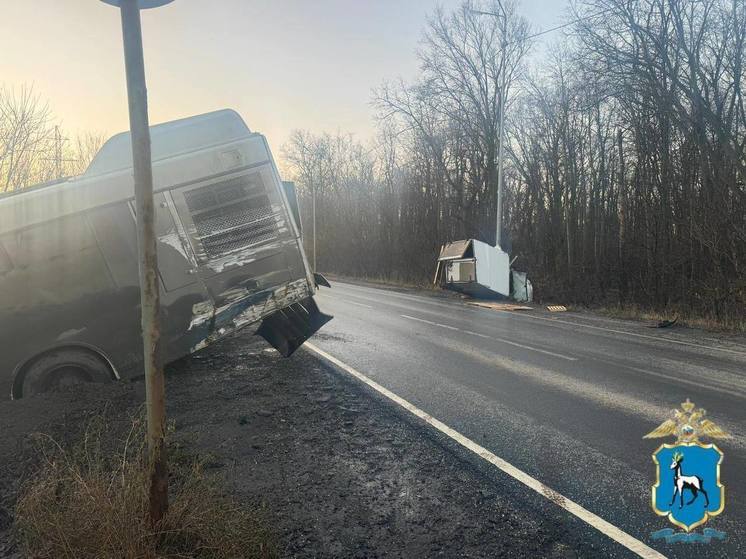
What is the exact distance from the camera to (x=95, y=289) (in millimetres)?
5668

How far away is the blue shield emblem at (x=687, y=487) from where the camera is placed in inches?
125

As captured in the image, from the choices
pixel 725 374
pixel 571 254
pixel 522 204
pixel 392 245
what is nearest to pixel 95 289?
pixel 725 374

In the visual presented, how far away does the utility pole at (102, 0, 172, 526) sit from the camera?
7.86ft

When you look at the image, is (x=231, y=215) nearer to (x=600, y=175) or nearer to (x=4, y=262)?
(x=4, y=262)

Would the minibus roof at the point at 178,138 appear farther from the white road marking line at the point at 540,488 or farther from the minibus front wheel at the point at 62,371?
the white road marking line at the point at 540,488

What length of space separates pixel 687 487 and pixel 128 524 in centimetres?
355

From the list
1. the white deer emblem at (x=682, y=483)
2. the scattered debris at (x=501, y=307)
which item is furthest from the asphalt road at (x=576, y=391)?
the scattered debris at (x=501, y=307)

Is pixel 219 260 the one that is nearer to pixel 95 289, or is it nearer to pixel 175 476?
pixel 95 289

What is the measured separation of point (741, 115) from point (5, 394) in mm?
19929

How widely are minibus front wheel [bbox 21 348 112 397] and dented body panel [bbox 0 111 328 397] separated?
0.36 feet

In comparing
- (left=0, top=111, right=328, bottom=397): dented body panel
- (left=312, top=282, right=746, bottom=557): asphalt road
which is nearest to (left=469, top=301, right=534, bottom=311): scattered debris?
(left=312, top=282, right=746, bottom=557): asphalt road

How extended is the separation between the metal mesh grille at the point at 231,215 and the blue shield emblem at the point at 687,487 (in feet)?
16.3

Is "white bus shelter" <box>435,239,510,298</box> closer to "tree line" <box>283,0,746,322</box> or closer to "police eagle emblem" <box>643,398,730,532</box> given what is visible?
"tree line" <box>283,0,746,322</box>

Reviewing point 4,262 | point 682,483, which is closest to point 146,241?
point 682,483
